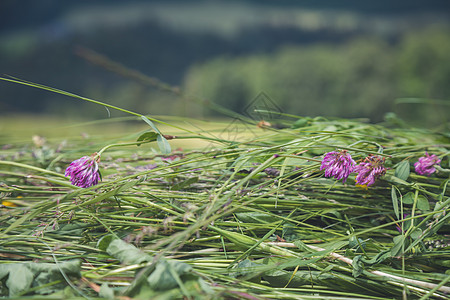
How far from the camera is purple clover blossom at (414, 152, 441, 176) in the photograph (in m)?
0.36

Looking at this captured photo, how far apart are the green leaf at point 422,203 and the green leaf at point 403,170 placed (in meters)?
0.03

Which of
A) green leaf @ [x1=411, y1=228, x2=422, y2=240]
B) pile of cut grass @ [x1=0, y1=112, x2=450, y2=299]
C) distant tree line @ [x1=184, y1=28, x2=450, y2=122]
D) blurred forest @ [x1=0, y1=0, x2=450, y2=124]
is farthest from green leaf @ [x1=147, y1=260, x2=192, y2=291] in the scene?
blurred forest @ [x1=0, y1=0, x2=450, y2=124]

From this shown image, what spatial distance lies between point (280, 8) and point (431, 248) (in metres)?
10.9

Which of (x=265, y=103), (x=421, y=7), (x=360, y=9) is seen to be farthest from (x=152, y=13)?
(x=265, y=103)

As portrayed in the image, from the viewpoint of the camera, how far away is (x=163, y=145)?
0.30m

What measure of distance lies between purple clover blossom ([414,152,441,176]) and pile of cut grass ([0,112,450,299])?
0.06ft

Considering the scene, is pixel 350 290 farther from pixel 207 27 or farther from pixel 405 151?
pixel 207 27

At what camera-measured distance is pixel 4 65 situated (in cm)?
959

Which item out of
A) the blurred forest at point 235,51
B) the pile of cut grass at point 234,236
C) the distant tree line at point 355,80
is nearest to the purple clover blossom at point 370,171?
the pile of cut grass at point 234,236

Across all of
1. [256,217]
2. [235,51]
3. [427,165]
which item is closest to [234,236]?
[256,217]

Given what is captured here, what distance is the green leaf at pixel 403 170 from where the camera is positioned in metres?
0.35

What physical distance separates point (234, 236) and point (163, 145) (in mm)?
116

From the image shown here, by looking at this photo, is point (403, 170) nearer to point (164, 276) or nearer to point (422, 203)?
point (422, 203)

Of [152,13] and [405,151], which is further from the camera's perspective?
[152,13]
